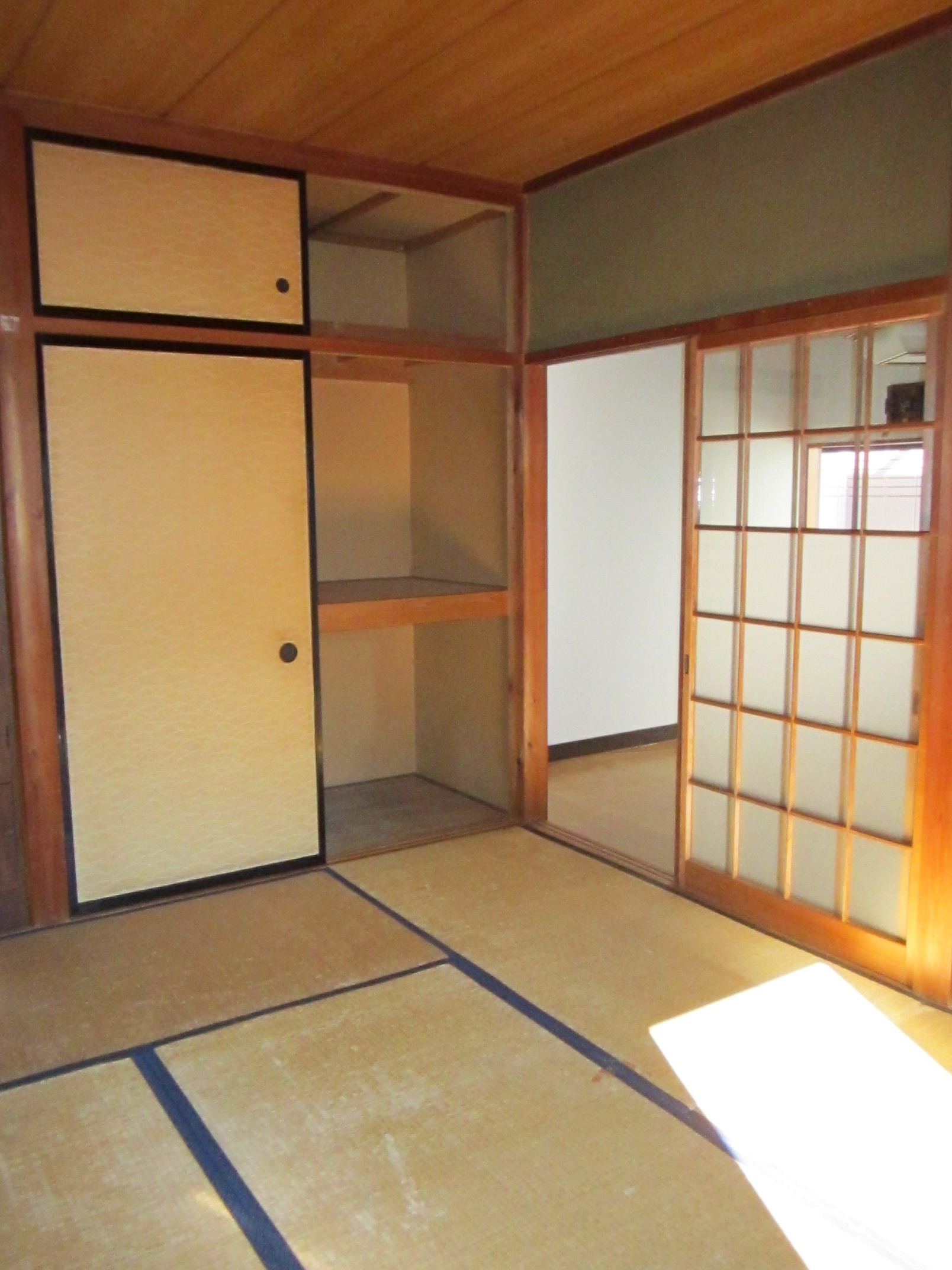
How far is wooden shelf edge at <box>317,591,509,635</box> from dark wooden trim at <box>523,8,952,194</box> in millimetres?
1696

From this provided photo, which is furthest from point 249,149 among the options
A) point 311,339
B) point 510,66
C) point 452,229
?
point 452,229

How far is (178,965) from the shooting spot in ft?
10.6

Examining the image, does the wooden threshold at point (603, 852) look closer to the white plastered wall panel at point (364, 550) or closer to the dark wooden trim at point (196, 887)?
the dark wooden trim at point (196, 887)

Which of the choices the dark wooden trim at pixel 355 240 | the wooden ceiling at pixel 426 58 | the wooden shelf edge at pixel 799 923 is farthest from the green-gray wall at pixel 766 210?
the wooden shelf edge at pixel 799 923

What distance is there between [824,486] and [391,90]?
1.80 metres

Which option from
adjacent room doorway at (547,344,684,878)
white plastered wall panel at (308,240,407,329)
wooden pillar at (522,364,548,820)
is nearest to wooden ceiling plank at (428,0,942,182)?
wooden pillar at (522,364,548,820)

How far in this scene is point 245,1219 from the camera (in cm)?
209

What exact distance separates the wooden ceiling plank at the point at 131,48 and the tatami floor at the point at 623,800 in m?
2.92

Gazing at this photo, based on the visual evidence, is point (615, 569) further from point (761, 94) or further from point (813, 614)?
point (761, 94)

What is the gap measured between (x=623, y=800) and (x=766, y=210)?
2.77m

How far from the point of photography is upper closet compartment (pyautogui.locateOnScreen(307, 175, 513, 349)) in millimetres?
4230

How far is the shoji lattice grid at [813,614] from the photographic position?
3041 mm

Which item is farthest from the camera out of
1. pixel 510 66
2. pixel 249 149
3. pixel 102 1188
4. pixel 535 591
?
pixel 535 591

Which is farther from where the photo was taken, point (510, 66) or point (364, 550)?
point (364, 550)
